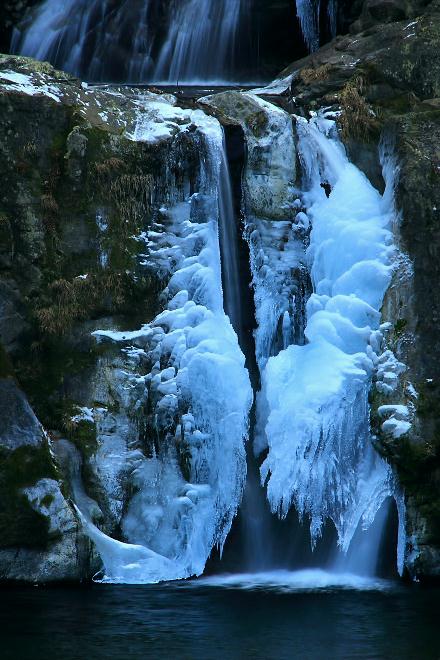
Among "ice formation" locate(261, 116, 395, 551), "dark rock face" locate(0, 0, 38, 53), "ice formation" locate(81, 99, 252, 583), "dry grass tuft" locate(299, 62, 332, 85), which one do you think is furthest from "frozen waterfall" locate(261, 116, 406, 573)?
"dark rock face" locate(0, 0, 38, 53)

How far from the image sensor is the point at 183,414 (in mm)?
10789

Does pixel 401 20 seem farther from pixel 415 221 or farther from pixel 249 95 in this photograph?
pixel 415 221

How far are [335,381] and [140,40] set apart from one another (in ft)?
28.2

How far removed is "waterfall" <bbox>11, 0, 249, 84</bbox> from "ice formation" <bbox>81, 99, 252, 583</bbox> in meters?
5.77

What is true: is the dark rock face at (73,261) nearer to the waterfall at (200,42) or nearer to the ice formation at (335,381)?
the ice formation at (335,381)

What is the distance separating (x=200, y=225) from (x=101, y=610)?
4777mm

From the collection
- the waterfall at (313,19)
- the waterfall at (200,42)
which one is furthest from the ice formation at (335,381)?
the waterfall at (313,19)

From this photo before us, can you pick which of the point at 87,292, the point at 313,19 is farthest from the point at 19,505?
the point at 313,19

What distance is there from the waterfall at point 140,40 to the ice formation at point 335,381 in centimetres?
556

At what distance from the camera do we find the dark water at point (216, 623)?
7129mm

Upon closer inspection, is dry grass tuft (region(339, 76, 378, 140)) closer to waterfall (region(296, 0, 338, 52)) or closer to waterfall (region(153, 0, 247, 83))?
waterfall (region(153, 0, 247, 83))

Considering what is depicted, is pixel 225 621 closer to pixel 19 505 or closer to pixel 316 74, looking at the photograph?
pixel 19 505

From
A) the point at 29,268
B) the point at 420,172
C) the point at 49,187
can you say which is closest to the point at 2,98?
the point at 49,187

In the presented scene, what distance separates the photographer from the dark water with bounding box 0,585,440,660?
281 inches
